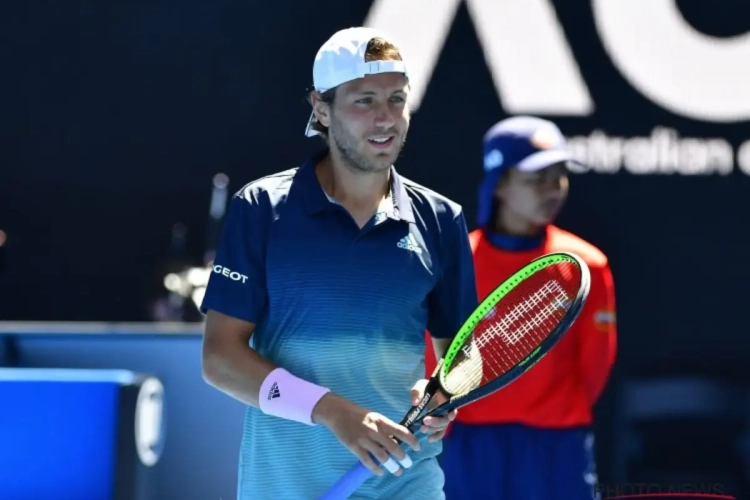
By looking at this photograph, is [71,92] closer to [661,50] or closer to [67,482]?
[67,482]

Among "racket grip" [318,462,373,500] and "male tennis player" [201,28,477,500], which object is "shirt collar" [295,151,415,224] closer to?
"male tennis player" [201,28,477,500]

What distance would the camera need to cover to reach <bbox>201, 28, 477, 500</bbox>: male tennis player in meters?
2.87

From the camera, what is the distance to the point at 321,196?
116 inches

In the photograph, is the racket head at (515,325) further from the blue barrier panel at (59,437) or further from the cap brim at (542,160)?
the blue barrier panel at (59,437)

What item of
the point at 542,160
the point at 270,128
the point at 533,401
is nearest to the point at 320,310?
the point at 533,401

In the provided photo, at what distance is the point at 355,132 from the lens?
291 centimetres

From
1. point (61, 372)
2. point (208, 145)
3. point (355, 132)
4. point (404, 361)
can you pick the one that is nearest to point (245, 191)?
point (355, 132)

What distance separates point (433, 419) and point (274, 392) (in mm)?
310

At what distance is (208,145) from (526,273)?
2837 millimetres


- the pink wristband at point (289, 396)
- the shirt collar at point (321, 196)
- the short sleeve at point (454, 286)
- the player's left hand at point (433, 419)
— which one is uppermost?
the shirt collar at point (321, 196)

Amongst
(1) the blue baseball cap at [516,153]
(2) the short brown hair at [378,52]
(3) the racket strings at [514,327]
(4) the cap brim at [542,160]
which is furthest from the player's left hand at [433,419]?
(4) the cap brim at [542,160]

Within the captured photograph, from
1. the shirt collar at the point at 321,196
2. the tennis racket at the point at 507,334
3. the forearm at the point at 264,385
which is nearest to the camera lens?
the forearm at the point at 264,385

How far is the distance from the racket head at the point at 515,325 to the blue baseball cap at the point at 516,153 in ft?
4.85

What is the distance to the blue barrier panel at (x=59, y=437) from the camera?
15.5 feet
